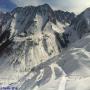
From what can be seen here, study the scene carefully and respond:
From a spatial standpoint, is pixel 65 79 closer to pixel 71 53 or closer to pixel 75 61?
pixel 75 61

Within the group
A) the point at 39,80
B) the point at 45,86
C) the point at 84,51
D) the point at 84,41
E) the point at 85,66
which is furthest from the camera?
the point at 84,41

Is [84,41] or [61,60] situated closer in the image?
[61,60]

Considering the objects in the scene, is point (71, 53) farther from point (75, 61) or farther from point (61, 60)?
point (75, 61)

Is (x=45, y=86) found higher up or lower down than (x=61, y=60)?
lower down

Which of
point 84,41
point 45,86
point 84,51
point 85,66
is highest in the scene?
point 84,41

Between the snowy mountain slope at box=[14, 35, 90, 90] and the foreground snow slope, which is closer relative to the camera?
the snowy mountain slope at box=[14, 35, 90, 90]

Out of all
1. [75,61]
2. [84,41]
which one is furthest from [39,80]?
[84,41]

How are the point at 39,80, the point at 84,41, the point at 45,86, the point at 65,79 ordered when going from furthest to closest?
the point at 84,41 → the point at 39,80 → the point at 65,79 → the point at 45,86

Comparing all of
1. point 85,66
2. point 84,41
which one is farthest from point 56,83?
point 84,41

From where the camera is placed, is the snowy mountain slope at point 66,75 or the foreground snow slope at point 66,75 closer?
the snowy mountain slope at point 66,75
